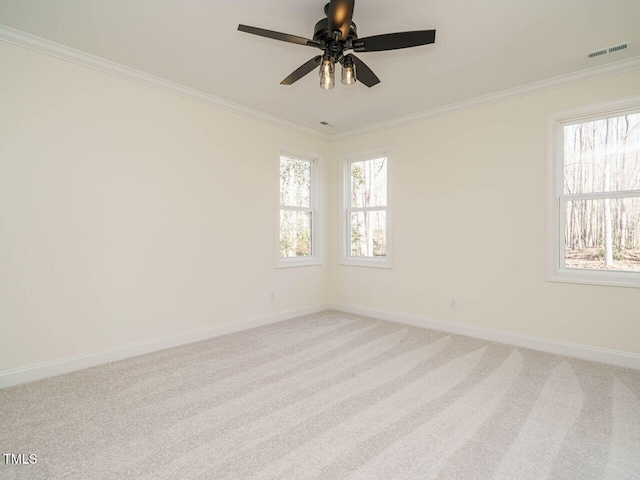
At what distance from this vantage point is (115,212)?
10.1 feet

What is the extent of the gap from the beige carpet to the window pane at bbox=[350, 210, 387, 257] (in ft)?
6.00

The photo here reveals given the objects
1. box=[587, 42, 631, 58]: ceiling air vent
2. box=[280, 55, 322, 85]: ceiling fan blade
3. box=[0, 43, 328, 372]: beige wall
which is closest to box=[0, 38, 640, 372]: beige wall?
box=[0, 43, 328, 372]: beige wall

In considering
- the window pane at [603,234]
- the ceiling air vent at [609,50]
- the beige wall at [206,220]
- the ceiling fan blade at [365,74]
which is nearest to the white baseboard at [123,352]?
the beige wall at [206,220]

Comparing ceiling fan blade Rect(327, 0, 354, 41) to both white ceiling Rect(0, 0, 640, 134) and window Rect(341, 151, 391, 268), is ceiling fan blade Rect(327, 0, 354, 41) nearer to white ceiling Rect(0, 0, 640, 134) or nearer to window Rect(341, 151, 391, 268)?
white ceiling Rect(0, 0, 640, 134)

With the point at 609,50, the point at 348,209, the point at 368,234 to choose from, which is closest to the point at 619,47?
the point at 609,50

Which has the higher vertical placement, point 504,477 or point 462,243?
point 462,243

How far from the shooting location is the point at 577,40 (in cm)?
261

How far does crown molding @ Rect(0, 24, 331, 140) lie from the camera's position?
2.55 metres

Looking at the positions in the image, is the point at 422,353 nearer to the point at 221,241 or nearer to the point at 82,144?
the point at 221,241

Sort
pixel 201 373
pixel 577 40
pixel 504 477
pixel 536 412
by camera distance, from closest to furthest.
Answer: pixel 504 477
pixel 536 412
pixel 577 40
pixel 201 373

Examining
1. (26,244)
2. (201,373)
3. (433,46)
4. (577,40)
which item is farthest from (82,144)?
(577,40)

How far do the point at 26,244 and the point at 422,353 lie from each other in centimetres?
360

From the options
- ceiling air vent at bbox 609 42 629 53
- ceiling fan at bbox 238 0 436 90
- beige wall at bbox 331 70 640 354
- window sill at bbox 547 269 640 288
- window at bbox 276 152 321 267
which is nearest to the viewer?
ceiling fan at bbox 238 0 436 90

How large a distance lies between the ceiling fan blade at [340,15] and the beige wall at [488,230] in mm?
2513
